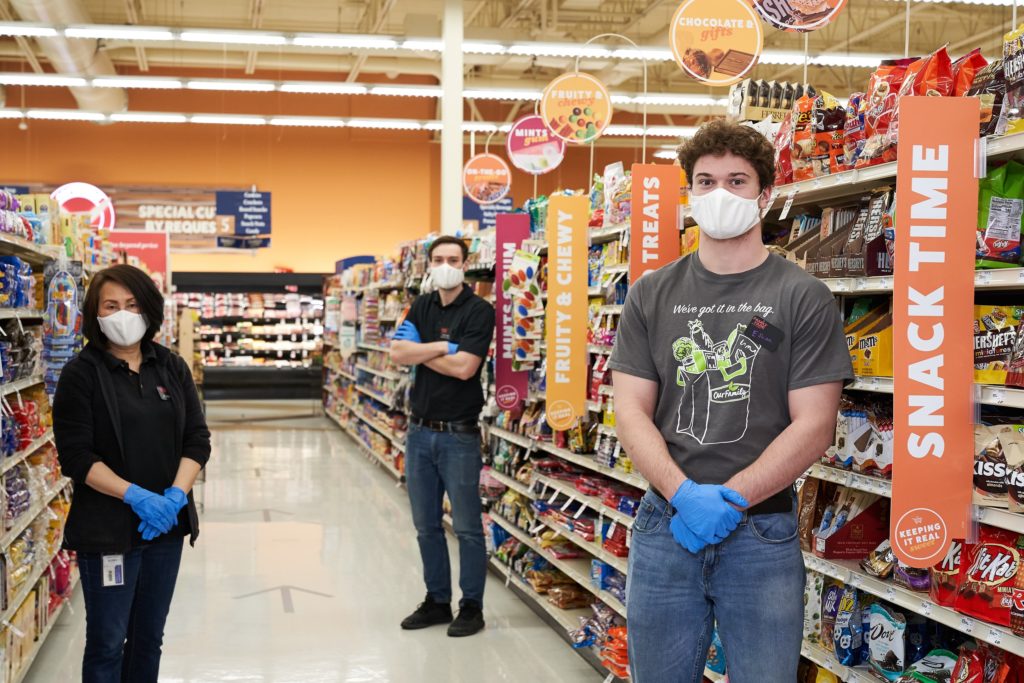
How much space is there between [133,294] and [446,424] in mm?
2016

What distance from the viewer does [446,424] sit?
16.2 ft

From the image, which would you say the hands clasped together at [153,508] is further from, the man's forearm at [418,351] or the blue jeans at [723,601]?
the man's forearm at [418,351]

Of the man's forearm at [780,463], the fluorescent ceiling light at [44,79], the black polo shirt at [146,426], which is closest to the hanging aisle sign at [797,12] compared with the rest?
the man's forearm at [780,463]

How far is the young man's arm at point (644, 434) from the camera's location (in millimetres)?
2178

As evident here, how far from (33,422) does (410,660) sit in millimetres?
1997

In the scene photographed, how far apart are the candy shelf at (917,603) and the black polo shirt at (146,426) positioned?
1.97m

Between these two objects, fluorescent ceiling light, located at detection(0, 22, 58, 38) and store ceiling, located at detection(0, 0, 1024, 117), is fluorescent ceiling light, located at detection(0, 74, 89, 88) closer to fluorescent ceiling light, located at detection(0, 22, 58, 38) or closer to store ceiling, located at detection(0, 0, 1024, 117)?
store ceiling, located at detection(0, 0, 1024, 117)

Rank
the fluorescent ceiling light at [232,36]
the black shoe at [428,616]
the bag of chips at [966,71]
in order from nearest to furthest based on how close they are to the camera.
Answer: the bag of chips at [966,71] → the black shoe at [428,616] → the fluorescent ceiling light at [232,36]

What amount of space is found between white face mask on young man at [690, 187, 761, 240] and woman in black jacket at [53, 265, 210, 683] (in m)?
1.85

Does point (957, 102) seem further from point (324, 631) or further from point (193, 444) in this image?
point (324, 631)

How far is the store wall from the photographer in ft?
65.7

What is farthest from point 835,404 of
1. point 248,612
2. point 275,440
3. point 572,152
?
point 572,152

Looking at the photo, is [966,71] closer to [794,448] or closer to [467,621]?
[794,448]

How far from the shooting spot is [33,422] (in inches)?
180
